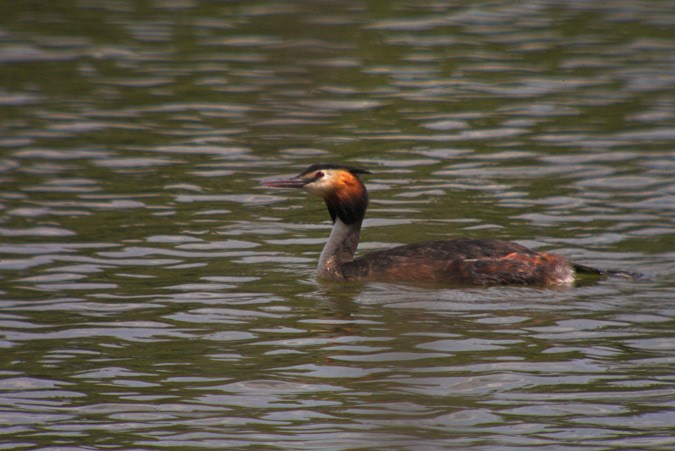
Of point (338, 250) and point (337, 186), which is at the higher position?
point (337, 186)

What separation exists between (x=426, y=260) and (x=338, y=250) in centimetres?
107

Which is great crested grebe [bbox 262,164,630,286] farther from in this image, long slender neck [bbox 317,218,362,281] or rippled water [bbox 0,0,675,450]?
rippled water [bbox 0,0,675,450]

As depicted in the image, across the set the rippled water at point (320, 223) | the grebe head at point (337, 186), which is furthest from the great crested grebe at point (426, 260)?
the rippled water at point (320, 223)

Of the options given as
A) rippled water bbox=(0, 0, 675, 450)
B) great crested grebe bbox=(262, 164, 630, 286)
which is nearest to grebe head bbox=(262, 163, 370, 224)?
great crested grebe bbox=(262, 164, 630, 286)

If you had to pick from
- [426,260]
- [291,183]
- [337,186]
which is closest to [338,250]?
[337,186]

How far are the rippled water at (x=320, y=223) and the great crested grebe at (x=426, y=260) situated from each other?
0.63 ft

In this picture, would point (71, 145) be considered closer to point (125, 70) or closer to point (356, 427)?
point (125, 70)

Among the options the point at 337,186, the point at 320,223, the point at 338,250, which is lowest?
the point at 320,223

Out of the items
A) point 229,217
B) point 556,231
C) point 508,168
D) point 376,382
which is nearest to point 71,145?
point 229,217

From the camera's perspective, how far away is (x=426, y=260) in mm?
11062

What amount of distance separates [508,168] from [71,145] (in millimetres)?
6303

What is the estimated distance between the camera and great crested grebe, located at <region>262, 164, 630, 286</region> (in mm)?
10859

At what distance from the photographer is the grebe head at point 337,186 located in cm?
1162

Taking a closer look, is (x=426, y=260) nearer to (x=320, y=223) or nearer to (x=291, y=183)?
(x=291, y=183)
